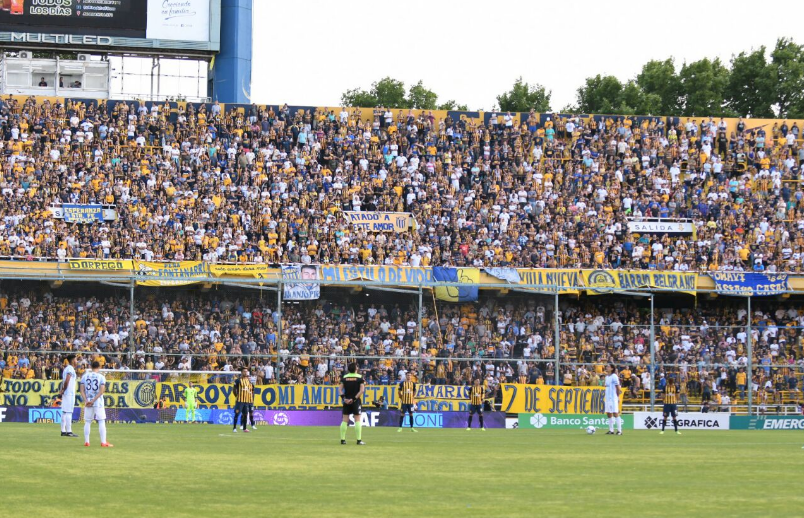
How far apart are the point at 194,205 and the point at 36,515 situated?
37.3m

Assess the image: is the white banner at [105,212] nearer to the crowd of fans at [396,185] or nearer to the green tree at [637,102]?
the crowd of fans at [396,185]

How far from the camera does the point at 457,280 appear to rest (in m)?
45.6

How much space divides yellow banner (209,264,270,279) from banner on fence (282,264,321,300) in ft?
2.91

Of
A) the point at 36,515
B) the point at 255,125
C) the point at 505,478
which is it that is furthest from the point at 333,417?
the point at 36,515

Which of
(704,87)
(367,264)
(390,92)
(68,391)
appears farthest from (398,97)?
(68,391)

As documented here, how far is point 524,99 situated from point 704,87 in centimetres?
1336

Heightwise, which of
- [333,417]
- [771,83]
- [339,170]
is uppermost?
[771,83]

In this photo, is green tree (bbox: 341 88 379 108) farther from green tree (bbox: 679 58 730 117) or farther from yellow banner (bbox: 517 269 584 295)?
yellow banner (bbox: 517 269 584 295)

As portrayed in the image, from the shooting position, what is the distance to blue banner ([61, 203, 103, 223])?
47.3 m

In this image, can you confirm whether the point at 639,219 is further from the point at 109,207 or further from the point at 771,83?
the point at 771,83

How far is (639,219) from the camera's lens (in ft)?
170

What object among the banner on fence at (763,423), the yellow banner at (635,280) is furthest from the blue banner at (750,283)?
the banner on fence at (763,423)

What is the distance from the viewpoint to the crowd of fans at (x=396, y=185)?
47.4m

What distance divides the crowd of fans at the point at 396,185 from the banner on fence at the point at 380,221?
1.42 feet
